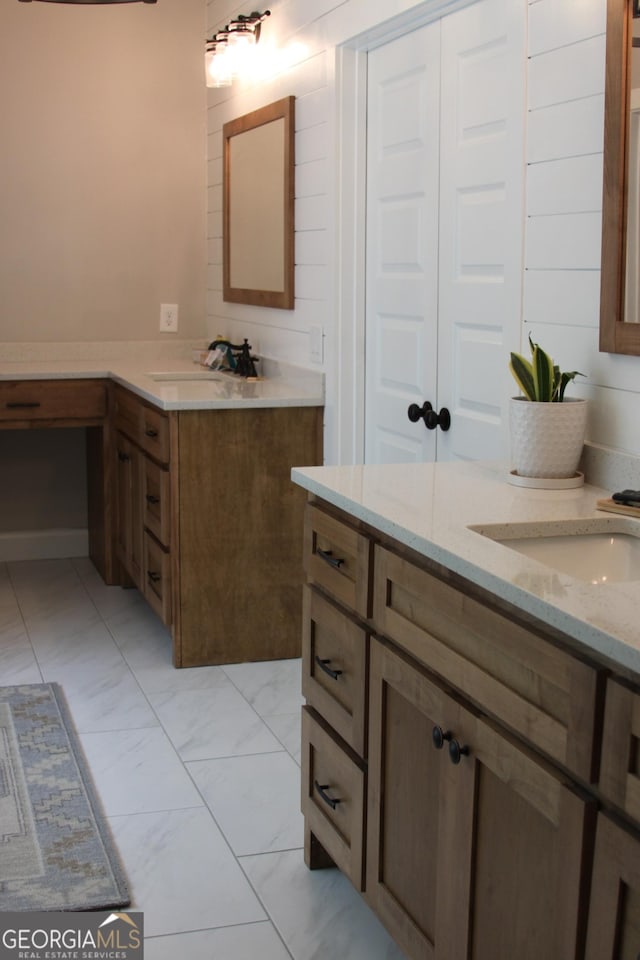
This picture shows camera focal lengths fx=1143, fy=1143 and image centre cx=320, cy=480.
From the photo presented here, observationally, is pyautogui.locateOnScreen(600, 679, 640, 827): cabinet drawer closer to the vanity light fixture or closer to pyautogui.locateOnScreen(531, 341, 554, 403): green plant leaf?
pyautogui.locateOnScreen(531, 341, 554, 403): green plant leaf

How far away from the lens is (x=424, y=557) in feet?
6.04

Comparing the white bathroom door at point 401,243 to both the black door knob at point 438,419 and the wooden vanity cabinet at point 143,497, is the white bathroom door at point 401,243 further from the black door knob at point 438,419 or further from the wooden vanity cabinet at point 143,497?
the wooden vanity cabinet at point 143,497

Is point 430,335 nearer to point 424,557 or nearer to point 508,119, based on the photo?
point 508,119

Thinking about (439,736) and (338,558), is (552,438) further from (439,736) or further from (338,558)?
(439,736)

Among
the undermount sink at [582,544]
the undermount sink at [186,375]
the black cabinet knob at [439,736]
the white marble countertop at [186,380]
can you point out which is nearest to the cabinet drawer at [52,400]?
the white marble countertop at [186,380]

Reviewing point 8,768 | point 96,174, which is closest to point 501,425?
point 8,768

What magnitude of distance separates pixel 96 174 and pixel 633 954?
4224 mm

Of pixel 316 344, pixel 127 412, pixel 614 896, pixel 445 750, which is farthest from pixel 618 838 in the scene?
pixel 127 412

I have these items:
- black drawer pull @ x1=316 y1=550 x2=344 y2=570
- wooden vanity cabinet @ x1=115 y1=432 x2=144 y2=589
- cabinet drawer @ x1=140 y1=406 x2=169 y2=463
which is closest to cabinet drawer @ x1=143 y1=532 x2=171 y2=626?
wooden vanity cabinet @ x1=115 y1=432 x2=144 y2=589

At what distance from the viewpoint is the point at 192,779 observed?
2838mm

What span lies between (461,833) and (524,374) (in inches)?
39.1

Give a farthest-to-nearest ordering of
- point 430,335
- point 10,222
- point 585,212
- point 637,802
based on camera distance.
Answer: point 10,222 → point 430,335 → point 585,212 → point 637,802

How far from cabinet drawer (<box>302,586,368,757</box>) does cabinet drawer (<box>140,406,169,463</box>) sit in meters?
1.35

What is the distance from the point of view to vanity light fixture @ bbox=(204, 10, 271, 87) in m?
4.20
